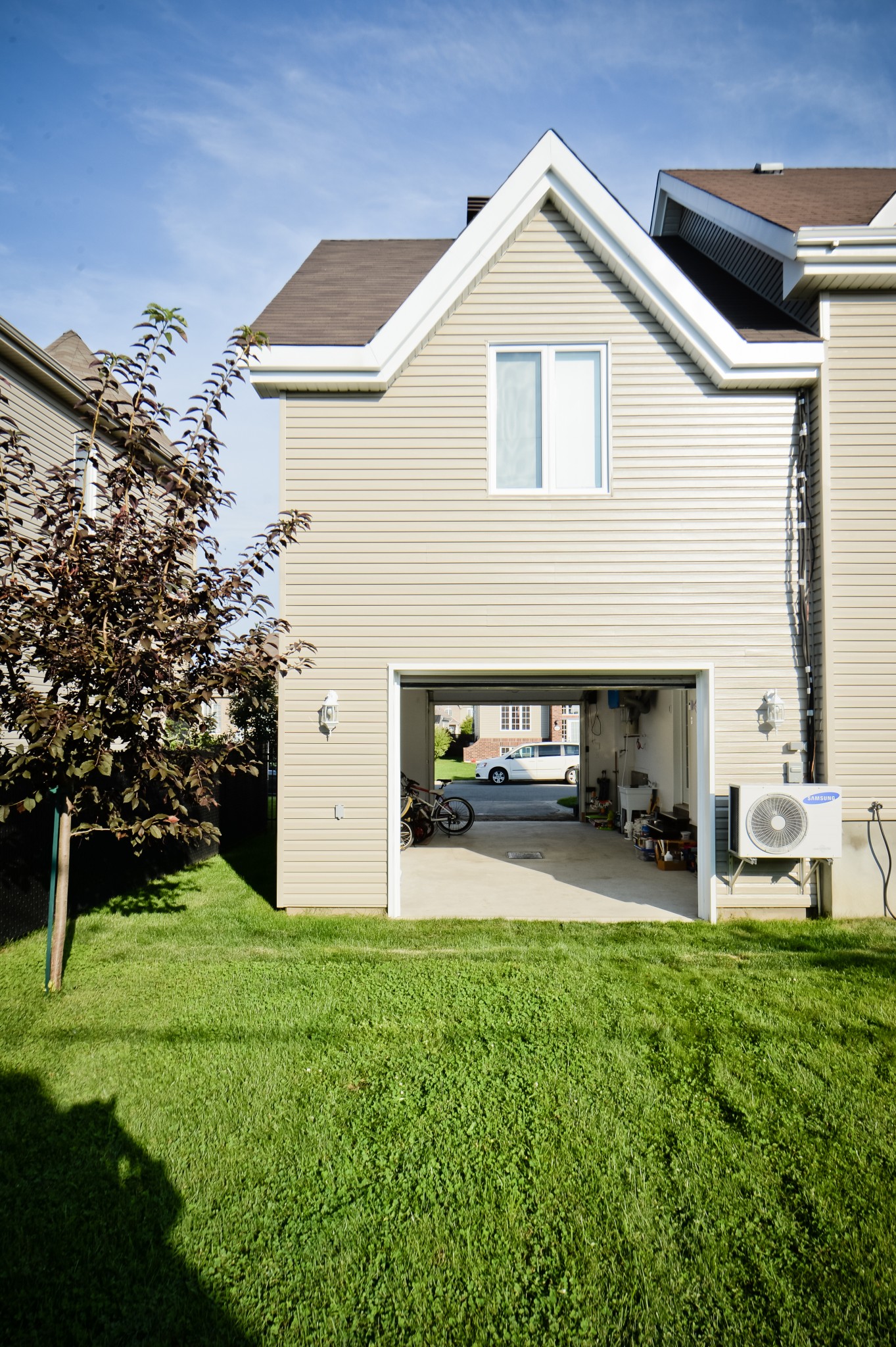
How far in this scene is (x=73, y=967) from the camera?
586 cm

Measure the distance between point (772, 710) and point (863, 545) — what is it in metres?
1.85

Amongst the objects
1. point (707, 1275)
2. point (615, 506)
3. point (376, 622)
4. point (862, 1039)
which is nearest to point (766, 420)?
point (615, 506)

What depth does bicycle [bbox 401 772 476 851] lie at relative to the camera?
12312 mm

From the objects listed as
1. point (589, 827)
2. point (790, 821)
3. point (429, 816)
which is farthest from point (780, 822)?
point (589, 827)

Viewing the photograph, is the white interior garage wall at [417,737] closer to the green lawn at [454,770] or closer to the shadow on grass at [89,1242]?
the shadow on grass at [89,1242]

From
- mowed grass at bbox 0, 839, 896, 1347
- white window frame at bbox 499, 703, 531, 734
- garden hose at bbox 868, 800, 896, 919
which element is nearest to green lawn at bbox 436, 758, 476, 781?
white window frame at bbox 499, 703, 531, 734

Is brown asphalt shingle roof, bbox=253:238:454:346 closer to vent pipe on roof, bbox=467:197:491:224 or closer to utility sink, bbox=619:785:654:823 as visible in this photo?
vent pipe on roof, bbox=467:197:491:224

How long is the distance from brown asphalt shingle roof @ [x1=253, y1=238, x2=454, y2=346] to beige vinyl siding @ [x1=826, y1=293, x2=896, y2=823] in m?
4.63

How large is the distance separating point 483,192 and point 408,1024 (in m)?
10.6

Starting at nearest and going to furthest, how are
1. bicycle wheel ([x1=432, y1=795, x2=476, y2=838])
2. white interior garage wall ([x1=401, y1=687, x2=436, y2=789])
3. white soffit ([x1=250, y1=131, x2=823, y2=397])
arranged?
white soffit ([x1=250, y1=131, x2=823, y2=397]) → bicycle wheel ([x1=432, y1=795, x2=476, y2=838]) → white interior garage wall ([x1=401, y1=687, x2=436, y2=789])

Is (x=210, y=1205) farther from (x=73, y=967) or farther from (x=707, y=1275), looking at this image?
(x=73, y=967)

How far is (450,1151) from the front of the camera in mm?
3426

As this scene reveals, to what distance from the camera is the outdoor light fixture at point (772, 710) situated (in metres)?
7.11

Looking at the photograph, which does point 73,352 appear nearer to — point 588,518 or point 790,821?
point 588,518
